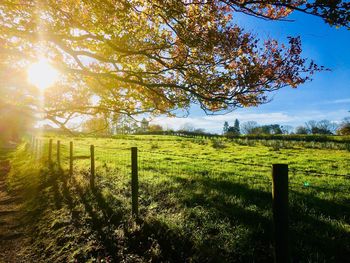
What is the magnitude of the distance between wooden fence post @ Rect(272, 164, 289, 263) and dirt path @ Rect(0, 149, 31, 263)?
4.93m

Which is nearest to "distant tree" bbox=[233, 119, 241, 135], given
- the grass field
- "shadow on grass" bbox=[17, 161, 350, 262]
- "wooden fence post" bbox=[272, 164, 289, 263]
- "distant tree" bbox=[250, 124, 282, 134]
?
"distant tree" bbox=[250, 124, 282, 134]

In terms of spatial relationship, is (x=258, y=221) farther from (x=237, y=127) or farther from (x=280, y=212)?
(x=237, y=127)

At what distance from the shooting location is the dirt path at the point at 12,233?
570 centimetres

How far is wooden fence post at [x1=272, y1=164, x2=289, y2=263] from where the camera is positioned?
3.26 meters

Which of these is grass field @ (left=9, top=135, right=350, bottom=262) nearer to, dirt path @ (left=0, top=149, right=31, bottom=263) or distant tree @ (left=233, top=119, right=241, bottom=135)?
dirt path @ (left=0, top=149, right=31, bottom=263)

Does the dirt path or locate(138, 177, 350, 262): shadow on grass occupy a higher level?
locate(138, 177, 350, 262): shadow on grass

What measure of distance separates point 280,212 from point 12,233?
22.3 feet

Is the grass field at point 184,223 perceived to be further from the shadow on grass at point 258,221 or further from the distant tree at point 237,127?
the distant tree at point 237,127

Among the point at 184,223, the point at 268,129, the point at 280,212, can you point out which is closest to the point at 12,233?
the point at 184,223

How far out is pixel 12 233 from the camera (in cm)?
690

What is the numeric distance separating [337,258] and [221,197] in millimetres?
3639

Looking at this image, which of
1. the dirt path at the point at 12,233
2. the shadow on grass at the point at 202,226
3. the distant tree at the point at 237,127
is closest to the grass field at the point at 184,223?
the shadow on grass at the point at 202,226

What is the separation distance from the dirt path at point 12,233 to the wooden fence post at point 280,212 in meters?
4.93

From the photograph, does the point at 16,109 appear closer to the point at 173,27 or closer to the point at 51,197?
the point at 51,197
